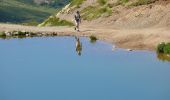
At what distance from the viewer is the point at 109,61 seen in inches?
1869

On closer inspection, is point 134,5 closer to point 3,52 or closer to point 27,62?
point 3,52

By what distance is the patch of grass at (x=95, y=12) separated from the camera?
266 ft

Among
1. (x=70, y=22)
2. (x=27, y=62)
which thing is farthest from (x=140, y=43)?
(x=70, y=22)

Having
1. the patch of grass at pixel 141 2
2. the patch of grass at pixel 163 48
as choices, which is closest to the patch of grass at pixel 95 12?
the patch of grass at pixel 141 2

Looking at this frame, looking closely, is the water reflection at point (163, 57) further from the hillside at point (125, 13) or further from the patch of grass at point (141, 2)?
the patch of grass at point (141, 2)

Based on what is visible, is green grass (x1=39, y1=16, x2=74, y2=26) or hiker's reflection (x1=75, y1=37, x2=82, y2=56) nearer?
hiker's reflection (x1=75, y1=37, x2=82, y2=56)

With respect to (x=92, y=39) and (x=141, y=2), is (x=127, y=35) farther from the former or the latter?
(x=141, y=2)

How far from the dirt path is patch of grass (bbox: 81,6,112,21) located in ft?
16.9

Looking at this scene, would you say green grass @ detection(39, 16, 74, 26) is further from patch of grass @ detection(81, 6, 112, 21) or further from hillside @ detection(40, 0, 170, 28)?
patch of grass @ detection(81, 6, 112, 21)

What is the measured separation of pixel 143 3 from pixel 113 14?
14.8 ft

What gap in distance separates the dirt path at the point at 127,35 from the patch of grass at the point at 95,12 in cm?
514

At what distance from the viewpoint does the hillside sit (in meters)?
71.1

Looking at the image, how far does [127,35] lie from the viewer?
205 ft

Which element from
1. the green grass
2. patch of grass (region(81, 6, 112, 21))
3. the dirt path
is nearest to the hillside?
patch of grass (region(81, 6, 112, 21))
